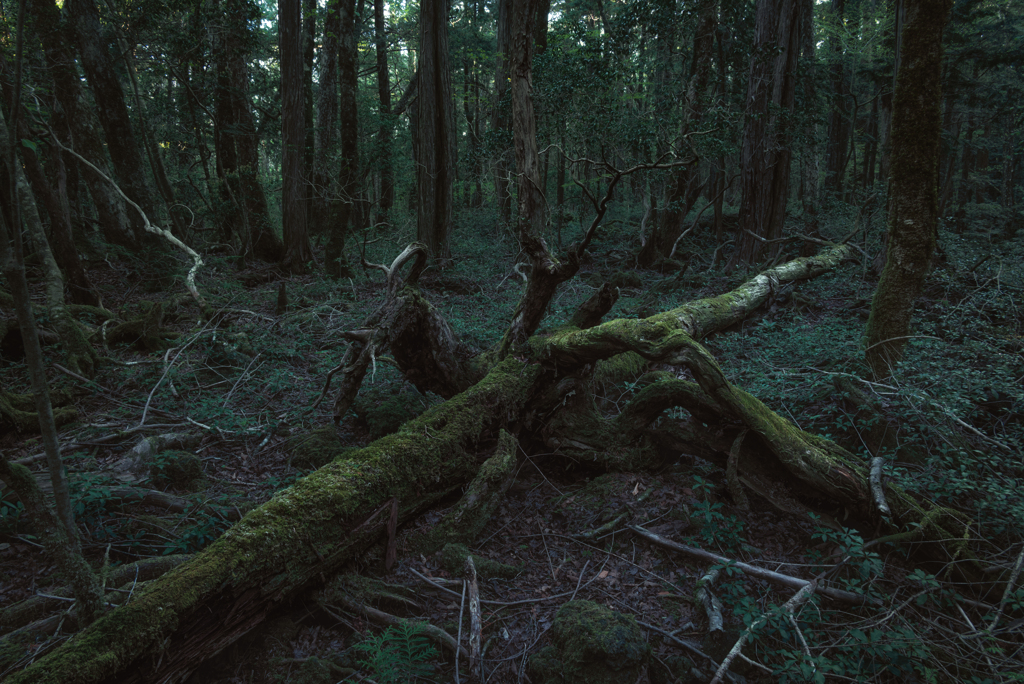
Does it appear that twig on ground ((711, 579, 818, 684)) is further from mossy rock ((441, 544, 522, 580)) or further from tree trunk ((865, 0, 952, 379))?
tree trunk ((865, 0, 952, 379))

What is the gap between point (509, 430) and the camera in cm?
434

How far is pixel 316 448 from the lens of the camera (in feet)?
14.3

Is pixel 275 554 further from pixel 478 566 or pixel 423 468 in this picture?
pixel 478 566

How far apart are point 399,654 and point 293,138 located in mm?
10803

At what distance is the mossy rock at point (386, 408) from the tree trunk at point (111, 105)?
7479mm

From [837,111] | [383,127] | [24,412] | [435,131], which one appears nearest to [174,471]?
[24,412]

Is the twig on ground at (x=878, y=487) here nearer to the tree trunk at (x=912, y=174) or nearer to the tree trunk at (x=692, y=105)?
the tree trunk at (x=912, y=174)

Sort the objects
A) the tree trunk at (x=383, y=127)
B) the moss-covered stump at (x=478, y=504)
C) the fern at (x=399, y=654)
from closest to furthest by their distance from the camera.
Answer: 1. the fern at (x=399, y=654)
2. the moss-covered stump at (x=478, y=504)
3. the tree trunk at (x=383, y=127)

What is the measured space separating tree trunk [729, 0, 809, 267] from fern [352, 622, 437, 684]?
990 centimetres

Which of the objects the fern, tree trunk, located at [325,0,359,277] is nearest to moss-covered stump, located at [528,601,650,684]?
the fern

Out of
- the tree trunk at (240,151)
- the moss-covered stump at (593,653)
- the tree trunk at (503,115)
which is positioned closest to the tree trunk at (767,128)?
the tree trunk at (503,115)

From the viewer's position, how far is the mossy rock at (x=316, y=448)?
4.23 metres

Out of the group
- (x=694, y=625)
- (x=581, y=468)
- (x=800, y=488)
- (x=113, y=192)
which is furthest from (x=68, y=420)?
(x=113, y=192)

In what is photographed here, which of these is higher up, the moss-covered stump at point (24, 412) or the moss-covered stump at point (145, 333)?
the moss-covered stump at point (145, 333)
